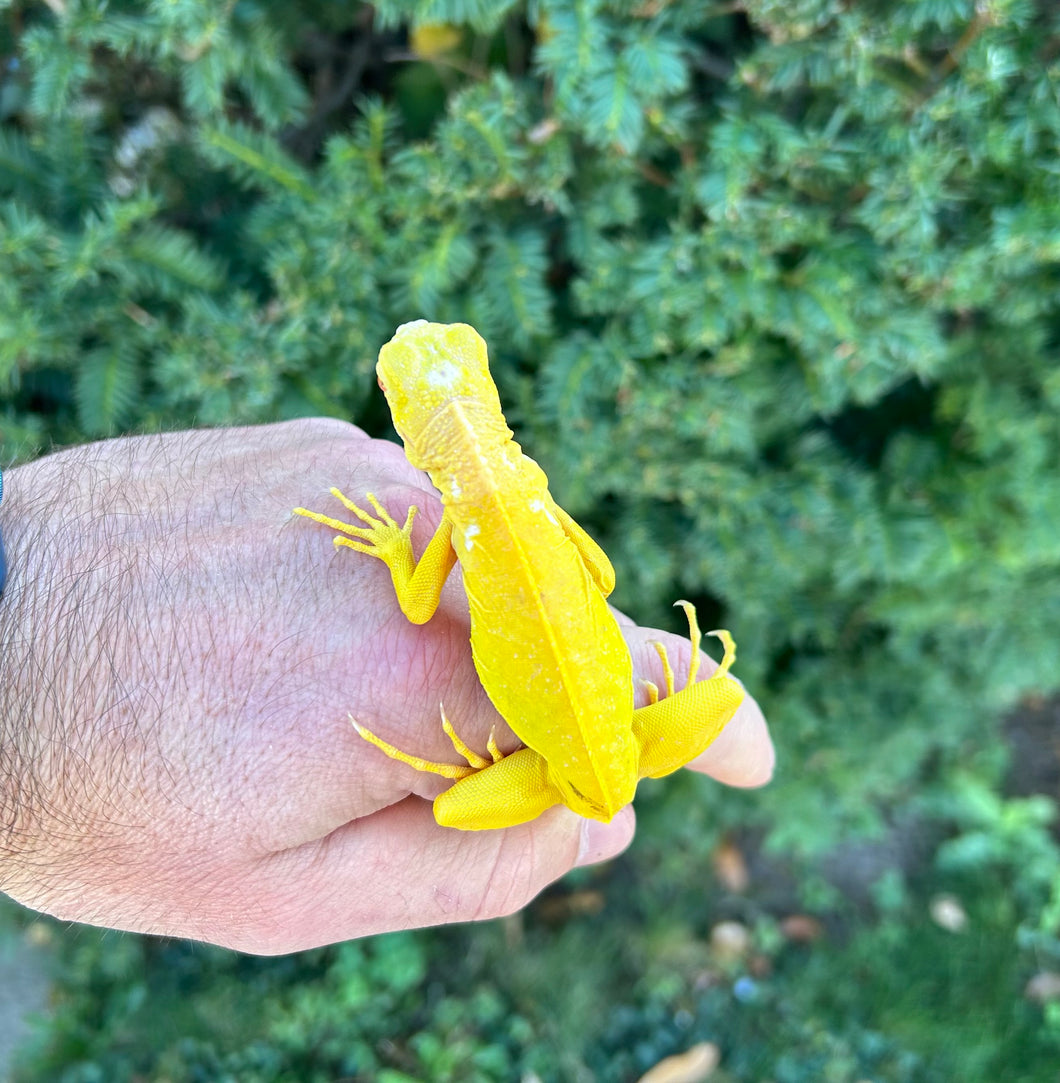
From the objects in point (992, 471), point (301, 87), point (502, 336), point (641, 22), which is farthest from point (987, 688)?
point (301, 87)

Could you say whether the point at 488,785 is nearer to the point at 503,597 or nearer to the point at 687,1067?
the point at 503,597

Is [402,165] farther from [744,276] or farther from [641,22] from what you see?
[744,276]

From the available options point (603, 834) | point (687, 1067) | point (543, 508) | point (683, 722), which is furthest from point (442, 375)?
point (687, 1067)

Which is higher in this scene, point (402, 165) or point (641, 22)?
point (641, 22)

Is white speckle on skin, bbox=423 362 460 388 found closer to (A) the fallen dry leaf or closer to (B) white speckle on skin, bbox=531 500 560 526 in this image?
(B) white speckle on skin, bbox=531 500 560 526

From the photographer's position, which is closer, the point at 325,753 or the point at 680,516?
the point at 325,753
